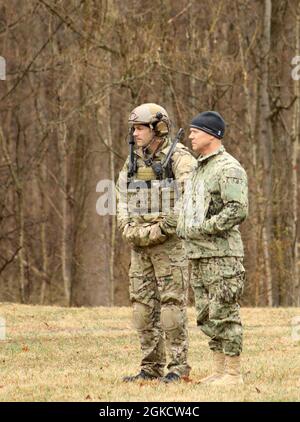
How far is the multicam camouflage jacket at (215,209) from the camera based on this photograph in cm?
927

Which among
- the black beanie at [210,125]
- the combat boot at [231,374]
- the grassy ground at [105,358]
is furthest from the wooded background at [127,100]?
the combat boot at [231,374]

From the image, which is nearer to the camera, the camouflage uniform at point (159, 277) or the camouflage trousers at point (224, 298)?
the camouflage trousers at point (224, 298)

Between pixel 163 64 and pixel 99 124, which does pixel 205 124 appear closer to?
pixel 163 64

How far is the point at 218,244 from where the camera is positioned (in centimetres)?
940

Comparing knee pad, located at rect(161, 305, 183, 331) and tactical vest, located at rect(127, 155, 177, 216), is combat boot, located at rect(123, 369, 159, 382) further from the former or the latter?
tactical vest, located at rect(127, 155, 177, 216)

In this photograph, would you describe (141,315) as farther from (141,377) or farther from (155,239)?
(155,239)

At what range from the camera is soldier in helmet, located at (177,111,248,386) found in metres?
9.30

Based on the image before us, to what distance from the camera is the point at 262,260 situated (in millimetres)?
25234

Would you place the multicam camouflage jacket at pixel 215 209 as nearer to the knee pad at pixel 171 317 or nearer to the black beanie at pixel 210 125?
the black beanie at pixel 210 125

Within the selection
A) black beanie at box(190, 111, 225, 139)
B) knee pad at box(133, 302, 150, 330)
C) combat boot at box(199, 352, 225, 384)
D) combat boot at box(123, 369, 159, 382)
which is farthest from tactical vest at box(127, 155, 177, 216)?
combat boot at box(123, 369, 159, 382)

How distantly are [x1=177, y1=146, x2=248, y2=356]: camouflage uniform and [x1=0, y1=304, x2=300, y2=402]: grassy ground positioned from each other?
1.75ft

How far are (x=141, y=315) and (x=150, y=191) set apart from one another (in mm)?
1067

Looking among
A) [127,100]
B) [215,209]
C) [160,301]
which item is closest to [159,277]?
[160,301]

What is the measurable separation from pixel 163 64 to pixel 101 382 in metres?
15.3
